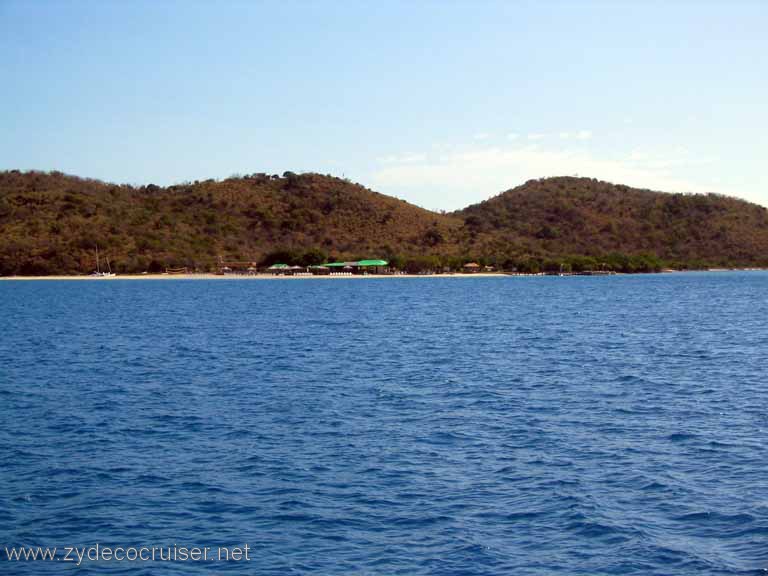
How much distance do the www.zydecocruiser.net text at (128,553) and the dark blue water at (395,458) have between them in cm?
16

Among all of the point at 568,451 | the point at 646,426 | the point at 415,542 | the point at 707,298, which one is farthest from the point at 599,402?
the point at 707,298

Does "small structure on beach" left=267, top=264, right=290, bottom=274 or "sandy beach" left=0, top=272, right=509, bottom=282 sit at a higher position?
"small structure on beach" left=267, top=264, right=290, bottom=274

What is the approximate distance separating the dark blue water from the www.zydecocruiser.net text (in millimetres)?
157

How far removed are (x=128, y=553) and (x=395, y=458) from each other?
7.21 meters

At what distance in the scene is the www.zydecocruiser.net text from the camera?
13883 millimetres

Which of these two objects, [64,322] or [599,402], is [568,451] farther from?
[64,322]

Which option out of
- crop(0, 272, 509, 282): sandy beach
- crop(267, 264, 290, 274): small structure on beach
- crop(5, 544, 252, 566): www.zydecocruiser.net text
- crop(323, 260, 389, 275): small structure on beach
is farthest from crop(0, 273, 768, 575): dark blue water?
crop(323, 260, 389, 275): small structure on beach

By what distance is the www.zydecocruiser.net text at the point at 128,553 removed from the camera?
13.9m

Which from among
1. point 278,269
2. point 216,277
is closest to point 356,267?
point 278,269

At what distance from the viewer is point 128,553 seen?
14141mm

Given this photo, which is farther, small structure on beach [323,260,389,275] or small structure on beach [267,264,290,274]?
small structure on beach [323,260,389,275]

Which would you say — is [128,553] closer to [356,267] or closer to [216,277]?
[216,277]

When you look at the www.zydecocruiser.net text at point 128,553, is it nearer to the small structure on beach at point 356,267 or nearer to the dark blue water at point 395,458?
the dark blue water at point 395,458

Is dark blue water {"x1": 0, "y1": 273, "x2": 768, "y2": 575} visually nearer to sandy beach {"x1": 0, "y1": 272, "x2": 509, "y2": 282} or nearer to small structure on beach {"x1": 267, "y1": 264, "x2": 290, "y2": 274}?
sandy beach {"x1": 0, "y1": 272, "x2": 509, "y2": 282}
